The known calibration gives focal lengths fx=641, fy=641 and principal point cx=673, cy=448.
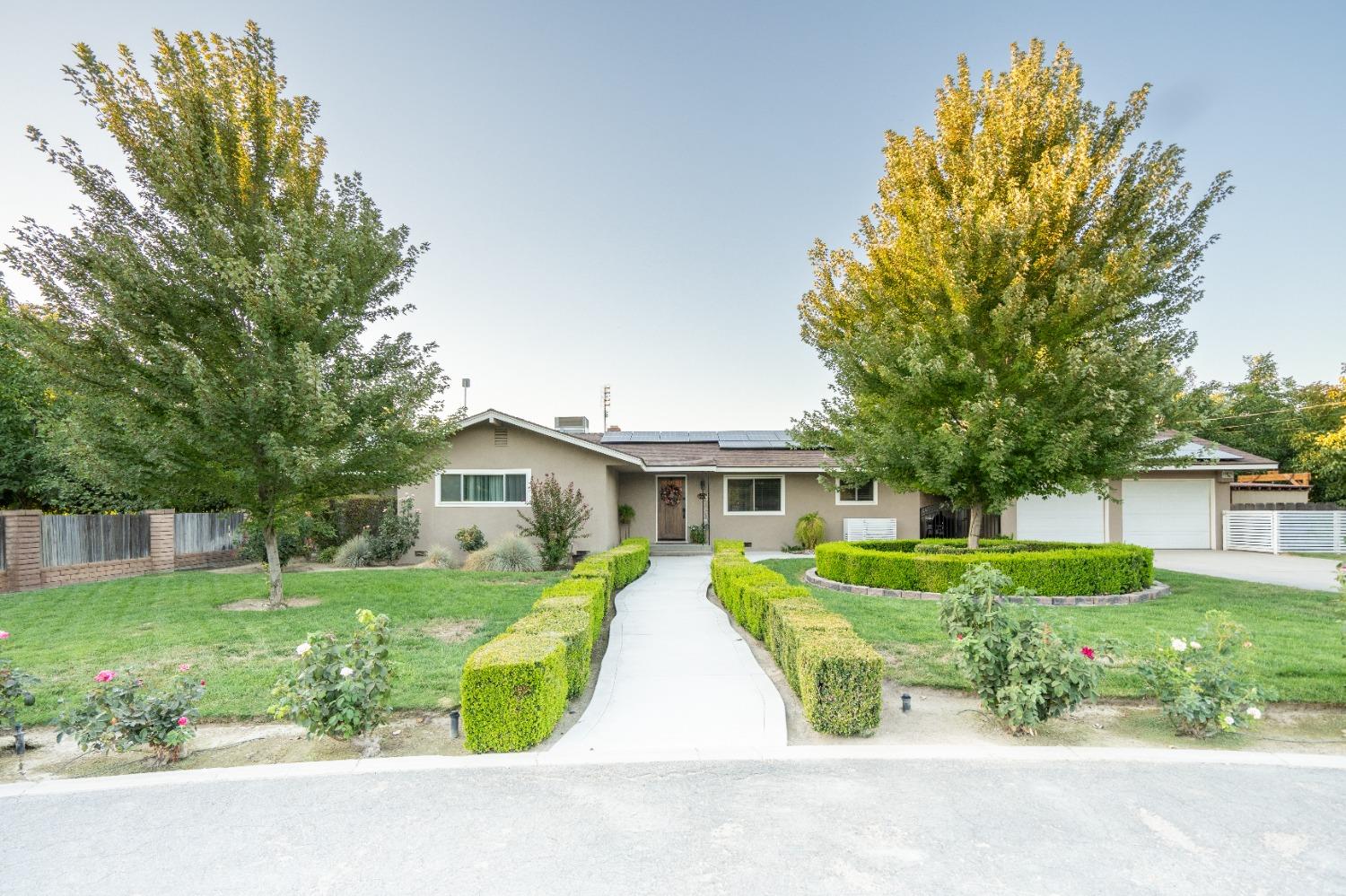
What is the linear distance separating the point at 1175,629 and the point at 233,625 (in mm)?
11680

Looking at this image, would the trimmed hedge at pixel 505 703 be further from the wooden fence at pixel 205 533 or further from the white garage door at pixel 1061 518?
the white garage door at pixel 1061 518

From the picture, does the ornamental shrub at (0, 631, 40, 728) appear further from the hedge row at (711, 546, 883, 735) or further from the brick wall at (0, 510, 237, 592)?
the brick wall at (0, 510, 237, 592)

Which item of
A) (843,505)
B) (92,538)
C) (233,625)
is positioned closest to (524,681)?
(233,625)

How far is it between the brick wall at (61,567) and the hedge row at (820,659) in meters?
12.8

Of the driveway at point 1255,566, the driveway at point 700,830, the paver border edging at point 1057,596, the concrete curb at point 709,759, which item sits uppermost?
the driveway at point 700,830

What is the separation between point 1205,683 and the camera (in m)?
4.41

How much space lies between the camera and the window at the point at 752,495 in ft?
61.8

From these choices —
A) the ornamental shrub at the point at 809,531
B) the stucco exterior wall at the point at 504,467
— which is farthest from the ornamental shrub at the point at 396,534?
the ornamental shrub at the point at 809,531

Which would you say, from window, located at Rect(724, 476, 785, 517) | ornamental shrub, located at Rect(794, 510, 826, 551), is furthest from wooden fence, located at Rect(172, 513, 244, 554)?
ornamental shrub, located at Rect(794, 510, 826, 551)

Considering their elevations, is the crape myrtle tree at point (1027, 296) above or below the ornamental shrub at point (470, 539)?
above

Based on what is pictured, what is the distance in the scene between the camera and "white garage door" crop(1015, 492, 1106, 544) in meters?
18.7

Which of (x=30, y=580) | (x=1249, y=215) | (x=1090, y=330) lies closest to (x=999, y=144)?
(x=1090, y=330)

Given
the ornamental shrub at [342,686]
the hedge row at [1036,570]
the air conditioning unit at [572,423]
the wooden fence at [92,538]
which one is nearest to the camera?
the ornamental shrub at [342,686]

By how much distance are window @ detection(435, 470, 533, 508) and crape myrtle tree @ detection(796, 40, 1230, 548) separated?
8467 millimetres
